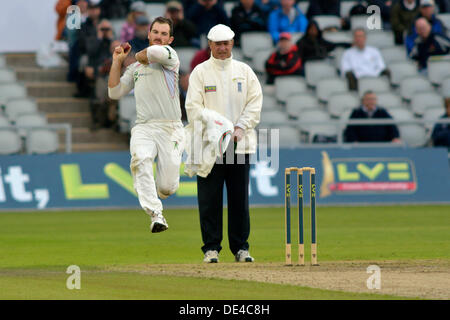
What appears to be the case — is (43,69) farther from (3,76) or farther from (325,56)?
(325,56)

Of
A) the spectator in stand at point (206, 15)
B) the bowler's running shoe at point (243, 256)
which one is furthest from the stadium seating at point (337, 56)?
the bowler's running shoe at point (243, 256)

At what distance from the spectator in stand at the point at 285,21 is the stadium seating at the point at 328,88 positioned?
190 centimetres

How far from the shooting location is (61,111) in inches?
992

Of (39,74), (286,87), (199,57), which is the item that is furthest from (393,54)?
(39,74)

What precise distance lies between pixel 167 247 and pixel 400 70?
42.2ft

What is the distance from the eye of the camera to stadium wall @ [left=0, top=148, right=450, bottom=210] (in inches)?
836

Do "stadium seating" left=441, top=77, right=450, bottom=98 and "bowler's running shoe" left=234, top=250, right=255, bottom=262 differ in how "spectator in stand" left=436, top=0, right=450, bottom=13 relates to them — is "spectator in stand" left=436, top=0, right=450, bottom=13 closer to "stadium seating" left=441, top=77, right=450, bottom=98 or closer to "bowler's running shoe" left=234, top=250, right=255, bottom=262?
"stadium seating" left=441, top=77, right=450, bottom=98

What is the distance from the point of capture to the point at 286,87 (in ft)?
80.5

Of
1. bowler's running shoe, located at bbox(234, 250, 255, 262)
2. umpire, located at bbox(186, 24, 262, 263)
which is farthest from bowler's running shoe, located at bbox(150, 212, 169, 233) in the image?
bowler's running shoe, located at bbox(234, 250, 255, 262)

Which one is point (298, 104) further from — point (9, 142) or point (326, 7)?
point (9, 142)

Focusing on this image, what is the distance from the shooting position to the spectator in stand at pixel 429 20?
2609cm

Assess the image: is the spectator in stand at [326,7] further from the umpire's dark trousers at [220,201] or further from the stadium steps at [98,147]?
the umpire's dark trousers at [220,201]

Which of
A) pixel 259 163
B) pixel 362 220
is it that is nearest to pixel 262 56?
pixel 259 163
